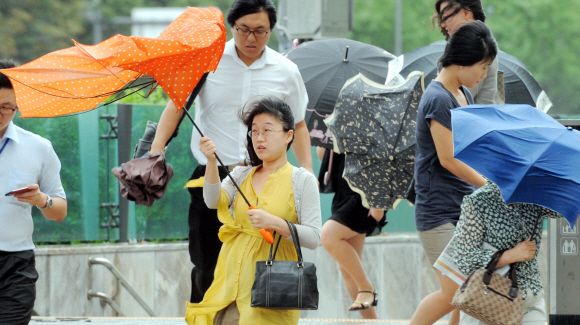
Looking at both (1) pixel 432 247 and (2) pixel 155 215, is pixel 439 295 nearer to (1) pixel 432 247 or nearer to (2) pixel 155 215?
(1) pixel 432 247

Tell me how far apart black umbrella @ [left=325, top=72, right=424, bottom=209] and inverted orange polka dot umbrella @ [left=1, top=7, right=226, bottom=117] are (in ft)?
5.37

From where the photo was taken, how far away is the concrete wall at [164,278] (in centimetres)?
800

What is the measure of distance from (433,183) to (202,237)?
1361mm

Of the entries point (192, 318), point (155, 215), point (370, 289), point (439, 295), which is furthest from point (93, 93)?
point (155, 215)

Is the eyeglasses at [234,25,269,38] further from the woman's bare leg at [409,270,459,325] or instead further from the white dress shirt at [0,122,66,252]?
the woman's bare leg at [409,270,459,325]

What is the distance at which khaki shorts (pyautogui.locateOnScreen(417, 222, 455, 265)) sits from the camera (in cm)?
438

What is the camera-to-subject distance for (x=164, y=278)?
8.74 m

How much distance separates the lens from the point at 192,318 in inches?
161

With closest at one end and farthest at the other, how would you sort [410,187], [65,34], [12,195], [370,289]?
1. [12,195]
2. [410,187]
3. [370,289]
4. [65,34]

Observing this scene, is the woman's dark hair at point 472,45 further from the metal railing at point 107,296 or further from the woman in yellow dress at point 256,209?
the metal railing at point 107,296

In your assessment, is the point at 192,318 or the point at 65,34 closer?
the point at 192,318

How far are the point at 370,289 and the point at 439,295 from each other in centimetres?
173

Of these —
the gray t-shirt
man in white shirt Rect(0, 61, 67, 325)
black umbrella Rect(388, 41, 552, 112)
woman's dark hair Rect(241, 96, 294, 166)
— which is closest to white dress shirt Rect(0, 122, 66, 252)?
man in white shirt Rect(0, 61, 67, 325)

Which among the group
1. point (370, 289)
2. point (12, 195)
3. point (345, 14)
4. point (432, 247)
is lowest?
point (370, 289)
